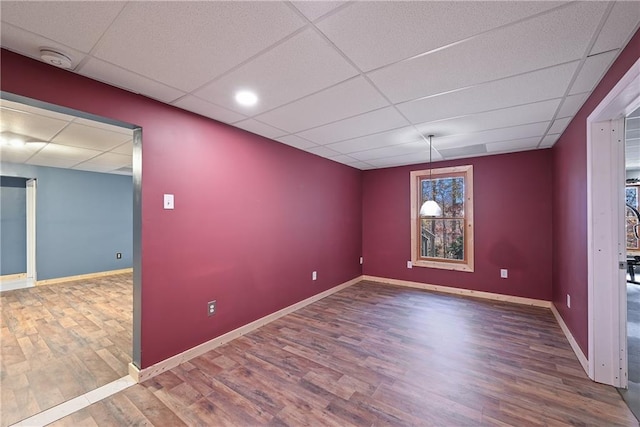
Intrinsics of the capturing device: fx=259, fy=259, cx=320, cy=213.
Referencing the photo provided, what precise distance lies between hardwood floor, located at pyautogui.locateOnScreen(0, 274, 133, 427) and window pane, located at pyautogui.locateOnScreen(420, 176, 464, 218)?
196 inches

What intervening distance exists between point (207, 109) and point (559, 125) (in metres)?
3.78

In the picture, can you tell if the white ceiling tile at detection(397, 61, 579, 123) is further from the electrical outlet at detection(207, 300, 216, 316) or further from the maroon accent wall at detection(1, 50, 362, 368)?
the electrical outlet at detection(207, 300, 216, 316)

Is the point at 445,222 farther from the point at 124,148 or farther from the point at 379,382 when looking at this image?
the point at 124,148

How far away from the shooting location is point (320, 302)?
415cm

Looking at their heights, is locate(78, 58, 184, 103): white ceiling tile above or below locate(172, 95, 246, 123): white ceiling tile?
above

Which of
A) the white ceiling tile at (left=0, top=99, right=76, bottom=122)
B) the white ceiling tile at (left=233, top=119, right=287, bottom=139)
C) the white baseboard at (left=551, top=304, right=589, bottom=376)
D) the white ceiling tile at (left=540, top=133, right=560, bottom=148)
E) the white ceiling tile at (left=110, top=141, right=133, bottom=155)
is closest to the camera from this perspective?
the white baseboard at (left=551, top=304, right=589, bottom=376)

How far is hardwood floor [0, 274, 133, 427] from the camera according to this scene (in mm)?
2004

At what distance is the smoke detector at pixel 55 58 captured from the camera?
160cm

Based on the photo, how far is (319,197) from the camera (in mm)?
4352

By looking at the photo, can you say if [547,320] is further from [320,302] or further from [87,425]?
[87,425]

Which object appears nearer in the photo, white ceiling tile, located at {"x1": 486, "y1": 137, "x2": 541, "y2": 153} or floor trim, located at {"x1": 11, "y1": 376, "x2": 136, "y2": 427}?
floor trim, located at {"x1": 11, "y1": 376, "x2": 136, "y2": 427}

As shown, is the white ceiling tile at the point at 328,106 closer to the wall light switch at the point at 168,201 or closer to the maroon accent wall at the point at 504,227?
the wall light switch at the point at 168,201

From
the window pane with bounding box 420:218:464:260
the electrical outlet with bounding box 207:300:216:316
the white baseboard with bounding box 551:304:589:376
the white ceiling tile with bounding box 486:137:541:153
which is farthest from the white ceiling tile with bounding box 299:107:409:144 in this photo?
the white baseboard with bounding box 551:304:589:376

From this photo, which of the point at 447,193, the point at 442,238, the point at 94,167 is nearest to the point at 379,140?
the point at 447,193
